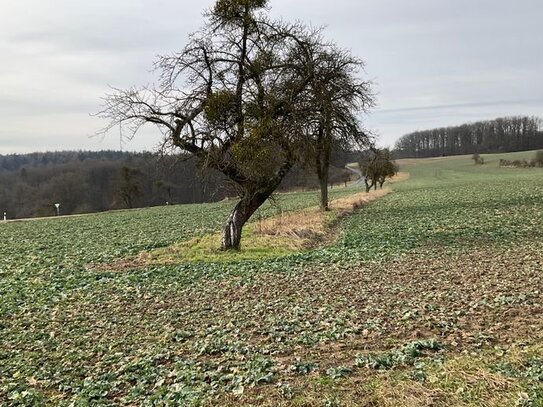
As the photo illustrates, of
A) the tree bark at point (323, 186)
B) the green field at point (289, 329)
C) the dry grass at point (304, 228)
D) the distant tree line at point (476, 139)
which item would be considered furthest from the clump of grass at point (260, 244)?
the distant tree line at point (476, 139)

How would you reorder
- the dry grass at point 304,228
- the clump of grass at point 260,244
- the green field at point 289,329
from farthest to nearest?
the dry grass at point 304,228 < the clump of grass at point 260,244 < the green field at point 289,329

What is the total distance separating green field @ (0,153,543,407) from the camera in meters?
5.46

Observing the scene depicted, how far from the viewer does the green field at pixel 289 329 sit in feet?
17.9

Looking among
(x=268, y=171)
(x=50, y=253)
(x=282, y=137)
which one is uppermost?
(x=282, y=137)

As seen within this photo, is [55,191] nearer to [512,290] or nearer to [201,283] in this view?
[201,283]

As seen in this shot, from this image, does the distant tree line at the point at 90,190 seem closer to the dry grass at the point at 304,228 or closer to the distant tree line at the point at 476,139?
the dry grass at the point at 304,228

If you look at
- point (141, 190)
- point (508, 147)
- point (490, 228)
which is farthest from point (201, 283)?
point (508, 147)

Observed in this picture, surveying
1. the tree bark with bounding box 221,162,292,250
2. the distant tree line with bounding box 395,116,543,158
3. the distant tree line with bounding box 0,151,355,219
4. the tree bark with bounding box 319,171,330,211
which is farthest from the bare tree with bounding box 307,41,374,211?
the distant tree line with bounding box 395,116,543,158

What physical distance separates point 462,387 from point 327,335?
2.59 m

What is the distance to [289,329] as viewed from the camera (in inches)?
308

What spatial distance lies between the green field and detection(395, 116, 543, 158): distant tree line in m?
121

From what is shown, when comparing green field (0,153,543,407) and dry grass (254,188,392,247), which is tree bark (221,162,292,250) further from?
dry grass (254,188,392,247)

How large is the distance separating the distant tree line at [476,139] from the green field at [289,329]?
397ft

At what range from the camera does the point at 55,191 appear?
Result: 3531 inches
